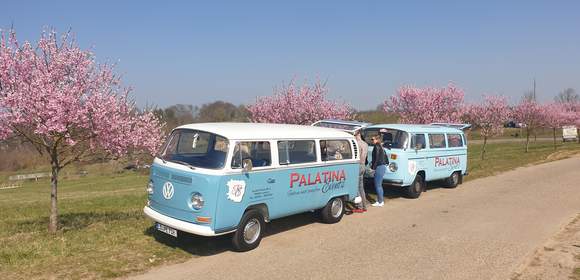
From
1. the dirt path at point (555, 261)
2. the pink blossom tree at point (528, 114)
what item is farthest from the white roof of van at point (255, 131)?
the pink blossom tree at point (528, 114)

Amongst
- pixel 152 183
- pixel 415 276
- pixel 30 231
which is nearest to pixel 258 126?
pixel 152 183

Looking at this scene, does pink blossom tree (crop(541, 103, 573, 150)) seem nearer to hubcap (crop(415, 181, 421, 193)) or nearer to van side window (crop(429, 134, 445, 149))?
van side window (crop(429, 134, 445, 149))

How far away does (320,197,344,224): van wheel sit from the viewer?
32.1 ft

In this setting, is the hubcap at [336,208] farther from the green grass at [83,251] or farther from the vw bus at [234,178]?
the green grass at [83,251]

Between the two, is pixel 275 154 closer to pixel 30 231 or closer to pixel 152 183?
pixel 152 183

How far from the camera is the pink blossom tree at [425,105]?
985 inches

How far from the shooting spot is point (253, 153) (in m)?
7.77

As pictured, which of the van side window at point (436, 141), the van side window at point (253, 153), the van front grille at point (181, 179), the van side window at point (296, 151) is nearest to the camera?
the van front grille at point (181, 179)

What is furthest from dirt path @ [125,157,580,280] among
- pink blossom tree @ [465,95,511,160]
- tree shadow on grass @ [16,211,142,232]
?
pink blossom tree @ [465,95,511,160]

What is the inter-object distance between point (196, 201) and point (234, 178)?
70cm

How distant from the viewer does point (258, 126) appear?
8.45 m

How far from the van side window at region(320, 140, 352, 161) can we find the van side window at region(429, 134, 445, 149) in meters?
4.71

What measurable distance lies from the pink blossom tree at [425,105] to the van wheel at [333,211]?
16.1 m

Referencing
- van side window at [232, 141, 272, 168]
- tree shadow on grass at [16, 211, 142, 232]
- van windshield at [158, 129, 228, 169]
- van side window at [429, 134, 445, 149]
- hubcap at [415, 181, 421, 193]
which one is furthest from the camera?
van side window at [429, 134, 445, 149]
